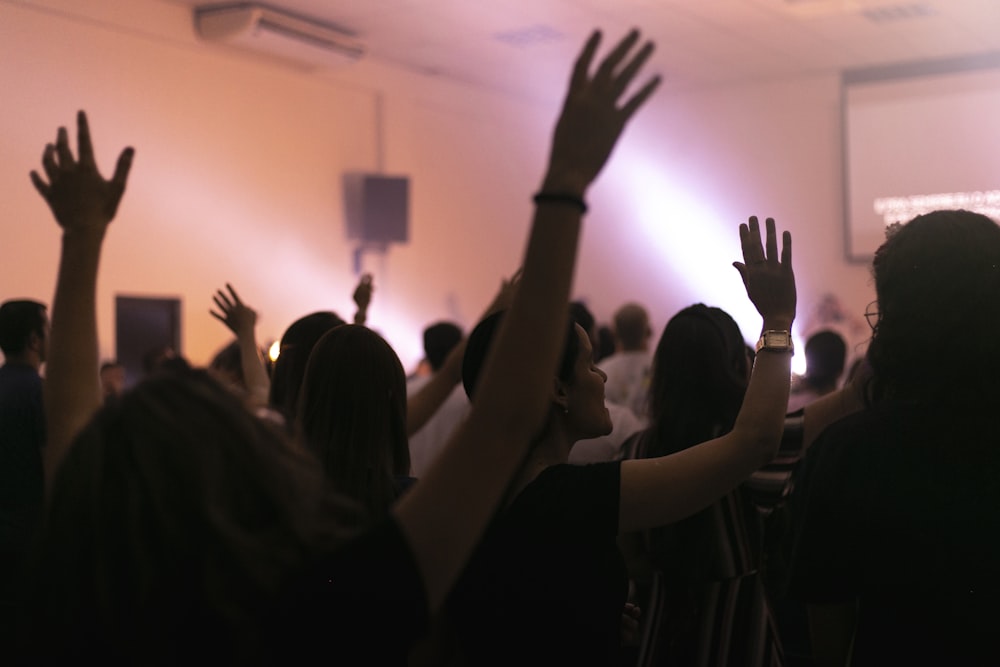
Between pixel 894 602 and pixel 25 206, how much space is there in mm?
6258

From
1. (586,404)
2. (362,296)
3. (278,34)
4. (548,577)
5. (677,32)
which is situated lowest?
(548,577)

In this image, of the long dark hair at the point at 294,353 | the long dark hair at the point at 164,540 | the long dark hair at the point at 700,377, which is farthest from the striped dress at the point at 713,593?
the long dark hair at the point at 164,540

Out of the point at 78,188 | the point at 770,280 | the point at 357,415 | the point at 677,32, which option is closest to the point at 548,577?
the point at 357,415

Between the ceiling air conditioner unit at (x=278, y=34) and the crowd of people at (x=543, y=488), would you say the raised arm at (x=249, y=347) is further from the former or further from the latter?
the ceiling air conditioner unit at (x=278, y=34)

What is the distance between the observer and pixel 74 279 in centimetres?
136

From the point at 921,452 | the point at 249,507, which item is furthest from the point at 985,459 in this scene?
the point at 249,507

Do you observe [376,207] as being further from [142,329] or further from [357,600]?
[357,600]

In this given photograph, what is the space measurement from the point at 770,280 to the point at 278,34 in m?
6.69

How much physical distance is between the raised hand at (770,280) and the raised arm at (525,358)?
664mm

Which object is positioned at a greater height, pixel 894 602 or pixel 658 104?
pixel 658 104

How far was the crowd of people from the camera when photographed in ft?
3.27

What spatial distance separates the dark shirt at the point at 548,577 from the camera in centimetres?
153

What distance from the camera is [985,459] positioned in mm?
1538

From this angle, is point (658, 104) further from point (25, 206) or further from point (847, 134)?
point (25, 206)
